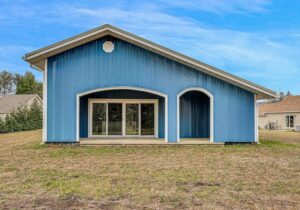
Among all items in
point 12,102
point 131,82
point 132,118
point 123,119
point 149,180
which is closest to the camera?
point 149,180

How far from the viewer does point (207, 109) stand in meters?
16.6

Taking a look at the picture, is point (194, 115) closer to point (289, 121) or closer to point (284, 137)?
point (284, 137)

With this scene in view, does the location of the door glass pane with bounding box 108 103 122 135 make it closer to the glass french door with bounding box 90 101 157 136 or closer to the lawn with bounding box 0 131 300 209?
the glass french door with bounding box 90 101 157 136

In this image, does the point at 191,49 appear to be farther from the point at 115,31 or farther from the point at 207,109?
the point at 115,31

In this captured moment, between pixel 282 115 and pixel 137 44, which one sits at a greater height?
pixel 137 44

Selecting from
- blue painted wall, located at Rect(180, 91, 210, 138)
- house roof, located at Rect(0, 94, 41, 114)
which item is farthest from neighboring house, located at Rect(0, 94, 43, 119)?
blue painted wall, located at Rect(180, 91, 210, 138)

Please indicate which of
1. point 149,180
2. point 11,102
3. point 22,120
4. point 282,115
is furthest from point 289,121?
point 11,102

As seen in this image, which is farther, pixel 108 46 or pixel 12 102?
pixel 12 102

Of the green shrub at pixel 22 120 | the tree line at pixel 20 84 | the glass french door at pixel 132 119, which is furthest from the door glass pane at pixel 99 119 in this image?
the tree line at pixel 20 84

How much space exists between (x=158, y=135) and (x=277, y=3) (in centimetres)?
1068

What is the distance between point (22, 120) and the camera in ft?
108

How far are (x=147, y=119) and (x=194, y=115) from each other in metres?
2.52

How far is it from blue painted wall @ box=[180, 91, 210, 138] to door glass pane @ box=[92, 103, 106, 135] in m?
4.13

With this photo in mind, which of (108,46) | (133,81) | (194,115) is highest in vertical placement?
(108,46)
